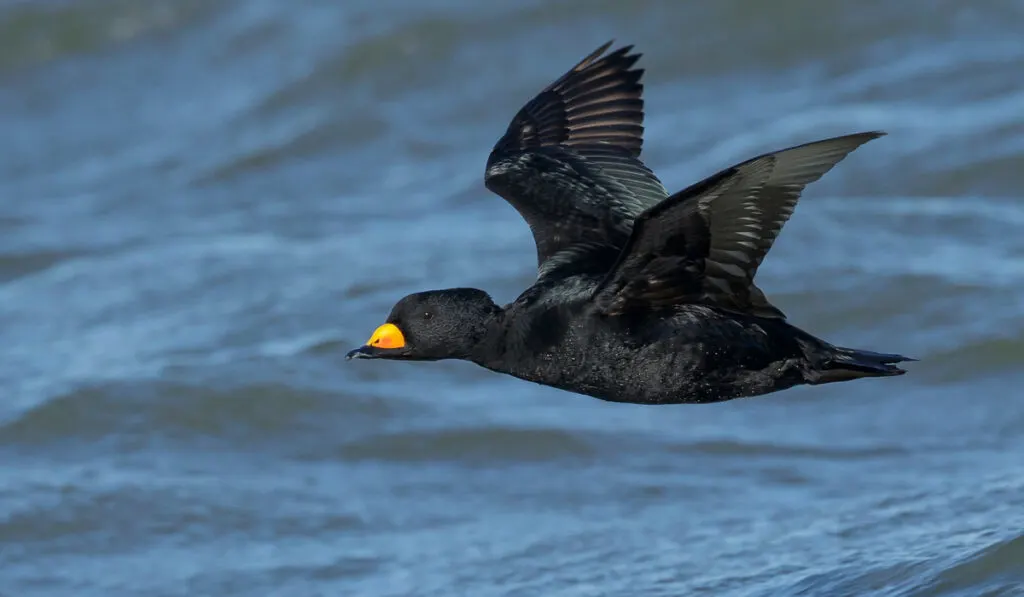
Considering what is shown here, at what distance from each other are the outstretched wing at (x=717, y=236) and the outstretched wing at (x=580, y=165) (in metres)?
0.65

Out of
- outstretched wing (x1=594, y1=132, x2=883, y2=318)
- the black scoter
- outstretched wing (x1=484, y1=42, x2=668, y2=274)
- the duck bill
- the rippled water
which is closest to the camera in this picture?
outstretched wing (x1=594, y1=132, x2=883, y2=318)

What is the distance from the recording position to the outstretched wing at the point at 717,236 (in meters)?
5.18

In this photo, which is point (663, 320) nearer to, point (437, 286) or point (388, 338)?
point (388, 338)

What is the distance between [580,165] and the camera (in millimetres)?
7191

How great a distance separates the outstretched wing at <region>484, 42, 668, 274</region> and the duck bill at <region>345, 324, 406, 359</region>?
2.26 feet

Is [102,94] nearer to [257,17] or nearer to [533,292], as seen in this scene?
[257,17]

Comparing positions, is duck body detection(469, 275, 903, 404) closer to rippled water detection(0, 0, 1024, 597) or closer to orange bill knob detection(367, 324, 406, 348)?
orange bill knob detection(367, 324, 406, 348)

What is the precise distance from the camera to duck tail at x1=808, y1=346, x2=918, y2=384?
5949 millimetres

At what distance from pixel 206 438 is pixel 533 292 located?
3416mm

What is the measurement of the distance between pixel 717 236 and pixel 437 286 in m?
4.67

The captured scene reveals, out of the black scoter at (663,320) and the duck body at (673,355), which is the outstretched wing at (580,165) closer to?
the black scoter at (663,320)

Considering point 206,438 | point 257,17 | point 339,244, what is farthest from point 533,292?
point 257,17

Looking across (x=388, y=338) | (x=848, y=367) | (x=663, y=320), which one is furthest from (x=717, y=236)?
(x=388, y=338)

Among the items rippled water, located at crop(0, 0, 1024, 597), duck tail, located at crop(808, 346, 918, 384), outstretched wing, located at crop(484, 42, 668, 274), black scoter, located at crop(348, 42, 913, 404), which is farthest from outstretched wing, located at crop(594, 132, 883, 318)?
rippled water, located at crop(0, 0, 1024, 597)
